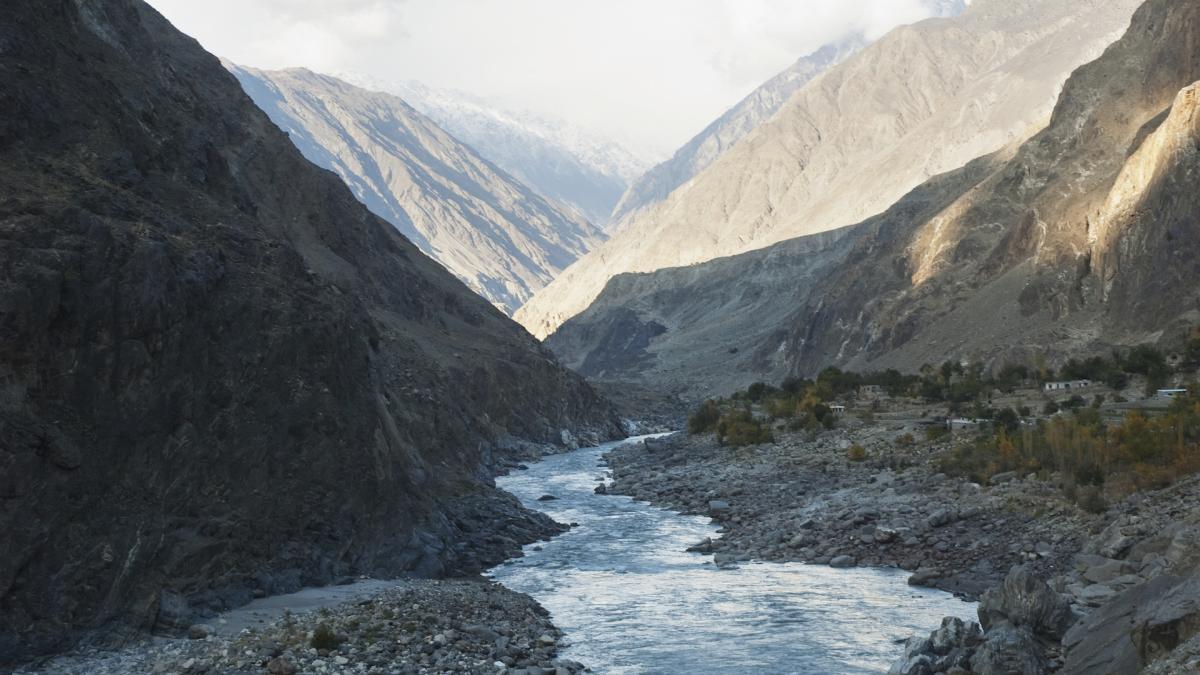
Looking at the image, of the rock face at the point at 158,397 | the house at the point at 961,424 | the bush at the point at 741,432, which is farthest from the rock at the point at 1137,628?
the bush at the point at 741,432

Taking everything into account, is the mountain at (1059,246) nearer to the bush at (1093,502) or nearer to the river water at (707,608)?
the bush at (1093,502)

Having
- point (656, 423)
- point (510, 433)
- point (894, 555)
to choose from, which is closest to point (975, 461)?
point (894, 555)

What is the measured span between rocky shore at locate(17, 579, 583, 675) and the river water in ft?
5.20

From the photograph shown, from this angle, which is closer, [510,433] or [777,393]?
[510,433]

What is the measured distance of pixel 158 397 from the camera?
2464 centimetres

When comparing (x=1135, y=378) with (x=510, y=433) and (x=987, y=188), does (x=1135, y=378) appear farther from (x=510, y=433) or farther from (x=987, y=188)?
(x=987, y=188)

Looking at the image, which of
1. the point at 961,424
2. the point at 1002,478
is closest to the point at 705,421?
the point at 961,424

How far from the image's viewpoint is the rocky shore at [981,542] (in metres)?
17.5

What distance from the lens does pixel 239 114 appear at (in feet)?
247

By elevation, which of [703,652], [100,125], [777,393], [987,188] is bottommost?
[703,652]

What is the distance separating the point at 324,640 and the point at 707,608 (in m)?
10.9

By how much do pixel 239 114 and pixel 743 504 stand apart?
49559 millimetres

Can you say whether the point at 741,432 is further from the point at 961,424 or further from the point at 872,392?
the point at 961,424

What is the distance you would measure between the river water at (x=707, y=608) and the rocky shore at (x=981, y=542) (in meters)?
1.56
